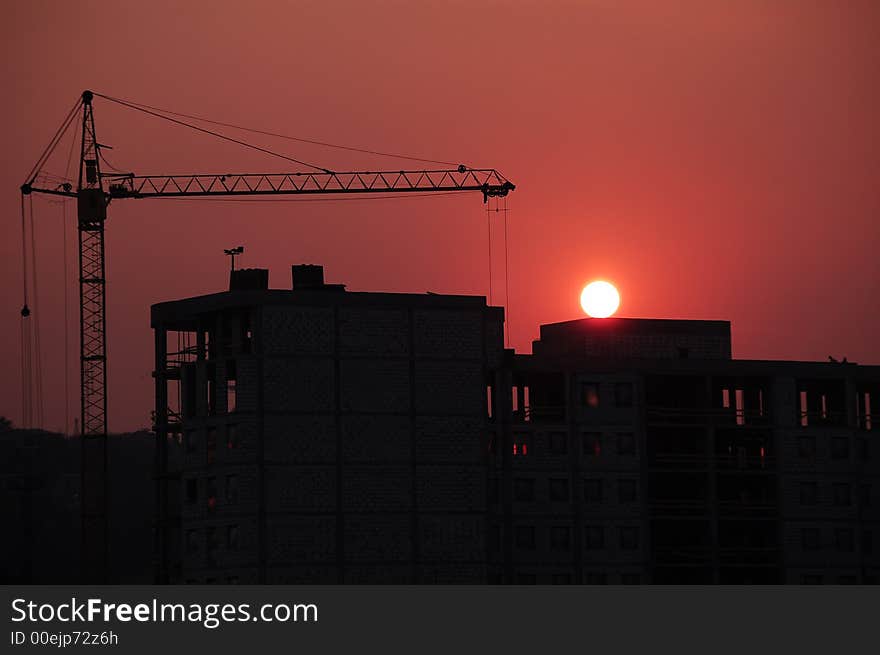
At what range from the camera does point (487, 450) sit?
14962 centimetres

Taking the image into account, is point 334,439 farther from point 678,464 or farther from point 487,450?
point 678,464

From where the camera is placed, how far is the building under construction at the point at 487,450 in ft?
468

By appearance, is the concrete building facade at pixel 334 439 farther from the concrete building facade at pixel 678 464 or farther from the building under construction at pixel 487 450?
the concrete building facade at pixel 678 464

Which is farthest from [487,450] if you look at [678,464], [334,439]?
[678,464]

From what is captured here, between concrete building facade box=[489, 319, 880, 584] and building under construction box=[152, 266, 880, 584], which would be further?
concrete building facade box=[489, 319, 880, 584]

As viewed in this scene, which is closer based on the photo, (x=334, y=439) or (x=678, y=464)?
(x=334, y=439)

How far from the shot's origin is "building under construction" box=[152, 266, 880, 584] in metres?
143

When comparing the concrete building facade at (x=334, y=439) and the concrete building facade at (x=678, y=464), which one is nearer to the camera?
the concrete building facade at (x=334, y=439)

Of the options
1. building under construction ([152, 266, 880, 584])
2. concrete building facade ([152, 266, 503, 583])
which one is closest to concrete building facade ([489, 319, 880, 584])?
building under construction ([152, 266, 880, 584])

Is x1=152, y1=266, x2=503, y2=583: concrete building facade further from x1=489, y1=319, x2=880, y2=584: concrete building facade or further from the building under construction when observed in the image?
x1=489, y1=319, x2=880, y2=584: concrete building facade

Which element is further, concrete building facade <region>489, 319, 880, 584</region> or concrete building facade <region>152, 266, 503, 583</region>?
concrete building facade <region>489, 319, 880, 584</region>

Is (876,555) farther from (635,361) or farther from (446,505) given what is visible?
(446,505)

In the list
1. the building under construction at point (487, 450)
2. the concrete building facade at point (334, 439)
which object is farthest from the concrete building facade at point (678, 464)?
the concrete building facade at point (334, 439)
